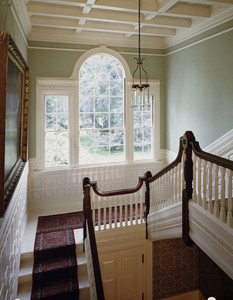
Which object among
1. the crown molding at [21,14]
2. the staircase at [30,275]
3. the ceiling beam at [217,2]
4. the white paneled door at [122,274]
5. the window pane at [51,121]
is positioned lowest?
the white paneled door at [122,274]

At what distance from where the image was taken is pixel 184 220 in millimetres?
3107

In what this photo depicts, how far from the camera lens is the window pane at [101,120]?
573 centimetres

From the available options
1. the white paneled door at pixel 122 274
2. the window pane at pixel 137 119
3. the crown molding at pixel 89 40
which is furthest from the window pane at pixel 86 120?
the white paneled door at pixel 122 274

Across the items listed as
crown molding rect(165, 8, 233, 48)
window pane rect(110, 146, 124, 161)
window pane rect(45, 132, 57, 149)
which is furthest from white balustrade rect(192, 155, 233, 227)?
window pane rect(45, 132, 57, 149)

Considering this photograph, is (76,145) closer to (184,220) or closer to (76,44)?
(76,44)

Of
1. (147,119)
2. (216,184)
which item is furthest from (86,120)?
(216,184)

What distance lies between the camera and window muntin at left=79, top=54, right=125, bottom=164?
562 centimetres

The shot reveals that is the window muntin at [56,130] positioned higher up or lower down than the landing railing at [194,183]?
higher up

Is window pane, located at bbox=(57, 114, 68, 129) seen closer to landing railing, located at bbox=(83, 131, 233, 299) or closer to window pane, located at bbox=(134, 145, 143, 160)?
window pane, located at bbox=(134, 145, 143, 160)

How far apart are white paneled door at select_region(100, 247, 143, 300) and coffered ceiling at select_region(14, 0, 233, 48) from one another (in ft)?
13.5

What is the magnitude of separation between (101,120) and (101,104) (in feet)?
1.19

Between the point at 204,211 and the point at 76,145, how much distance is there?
3.47m

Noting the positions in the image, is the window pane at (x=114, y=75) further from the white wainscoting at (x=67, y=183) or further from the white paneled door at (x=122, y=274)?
the white paneled door at (x=122, y=274)

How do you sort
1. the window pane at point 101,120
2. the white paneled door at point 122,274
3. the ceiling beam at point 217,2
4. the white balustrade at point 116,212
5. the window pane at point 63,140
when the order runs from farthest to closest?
1. the window pane at point 101,120
2. the window pane at point 63,140
3. the white paneled door at point 122,274
4. the white balustrade at point 116,212
5. the ceiling beam at point 217,2
